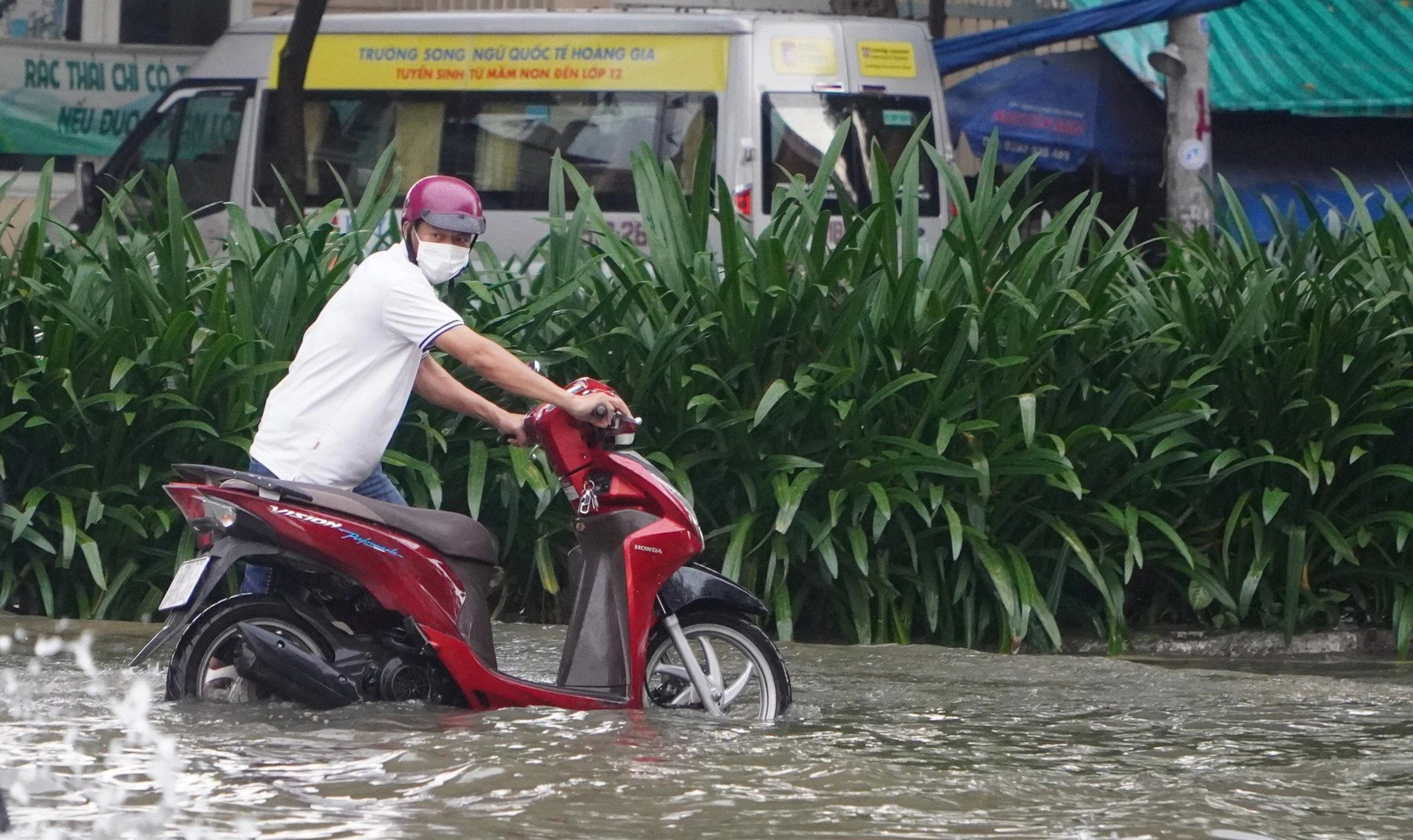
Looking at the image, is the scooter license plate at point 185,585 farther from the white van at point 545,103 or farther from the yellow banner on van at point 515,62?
the yellow banner on van at point 515,62

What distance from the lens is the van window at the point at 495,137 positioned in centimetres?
1330

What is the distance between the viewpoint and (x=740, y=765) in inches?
189

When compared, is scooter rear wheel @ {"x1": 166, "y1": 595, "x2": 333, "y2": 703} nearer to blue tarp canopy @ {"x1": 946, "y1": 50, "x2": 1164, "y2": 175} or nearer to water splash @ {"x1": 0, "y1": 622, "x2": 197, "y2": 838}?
water splash @ {"x1": 0, "y1": 622, "x2": 197, "y2": 838}

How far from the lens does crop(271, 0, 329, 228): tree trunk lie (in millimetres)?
11055

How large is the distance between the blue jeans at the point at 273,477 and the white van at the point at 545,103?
7248 millimetres

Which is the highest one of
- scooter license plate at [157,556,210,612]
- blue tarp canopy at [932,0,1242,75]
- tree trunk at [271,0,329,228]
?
blue tarp canopy at [932,0,1242,75]

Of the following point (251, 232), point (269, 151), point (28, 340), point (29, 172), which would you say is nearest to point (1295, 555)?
point (251, 232)

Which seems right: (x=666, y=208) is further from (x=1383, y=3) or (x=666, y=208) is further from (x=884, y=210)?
(x=1383, y=3)

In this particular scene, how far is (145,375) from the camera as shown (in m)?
7.13

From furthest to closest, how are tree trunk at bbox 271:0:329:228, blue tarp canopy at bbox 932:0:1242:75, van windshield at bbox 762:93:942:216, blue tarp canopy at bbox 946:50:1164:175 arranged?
blue tarp canopy at bbox 946:50:1164:175 → blue tarp canopy at bbox 932:0:1242:75 → van windshield at bbox 762:93:942:216 → tree trunk at bbox 271:0:329:228

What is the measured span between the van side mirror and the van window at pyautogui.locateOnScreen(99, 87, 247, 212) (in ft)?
5.08

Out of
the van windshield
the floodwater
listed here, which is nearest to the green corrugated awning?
the van windshield

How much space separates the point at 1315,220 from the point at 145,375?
4536 mm

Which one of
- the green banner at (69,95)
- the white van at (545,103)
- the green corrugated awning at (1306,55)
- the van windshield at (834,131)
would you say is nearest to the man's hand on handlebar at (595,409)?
the white van at (545,103)
